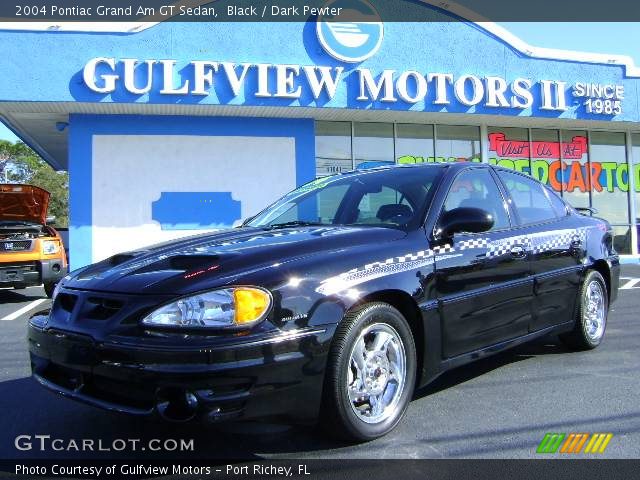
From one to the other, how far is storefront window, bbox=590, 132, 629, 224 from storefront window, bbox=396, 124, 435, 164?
17.0 ft

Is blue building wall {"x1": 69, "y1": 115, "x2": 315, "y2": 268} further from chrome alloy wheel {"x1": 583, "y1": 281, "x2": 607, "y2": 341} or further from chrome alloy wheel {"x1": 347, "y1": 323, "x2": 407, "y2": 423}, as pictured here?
chrome alloy wheel {"x1": 347, "y1": 323, "x2": 407, "y2": 423}

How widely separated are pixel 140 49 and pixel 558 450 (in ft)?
35.6

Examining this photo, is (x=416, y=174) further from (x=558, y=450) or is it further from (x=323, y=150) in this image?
(x=323, y=150)

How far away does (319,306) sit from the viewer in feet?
8.85

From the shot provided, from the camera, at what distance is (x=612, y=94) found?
47.2ft

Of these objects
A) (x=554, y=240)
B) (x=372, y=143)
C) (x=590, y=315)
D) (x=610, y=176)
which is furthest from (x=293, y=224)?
(x=610, y=176)

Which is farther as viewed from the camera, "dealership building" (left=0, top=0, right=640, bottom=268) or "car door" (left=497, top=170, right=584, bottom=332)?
"dealership building" (left=0, top=0, right=640, bottom=268)

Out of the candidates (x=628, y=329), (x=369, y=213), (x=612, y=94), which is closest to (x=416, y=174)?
(x=369, y=213)

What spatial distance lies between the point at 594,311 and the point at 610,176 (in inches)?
504

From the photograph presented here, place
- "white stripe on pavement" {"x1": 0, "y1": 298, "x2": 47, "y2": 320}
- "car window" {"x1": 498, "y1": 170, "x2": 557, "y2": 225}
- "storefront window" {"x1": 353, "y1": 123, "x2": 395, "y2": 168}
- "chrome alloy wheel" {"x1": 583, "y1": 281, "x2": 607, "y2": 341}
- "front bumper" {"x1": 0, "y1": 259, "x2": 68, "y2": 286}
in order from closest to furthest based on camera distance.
→ "car window" {"x1": 498, "y1": 170, "x2": 557, "y2": 225}
"chrome alloy wheel" {"x1": 583, "y1": 281, "x2": 607, "y2": 341}
"white stripe on pavement" {"x1": 0, "y1": 298, "x2": 47, "y2": 320}
"front bumper" {"x1": 0, "y1": 259, "x2": 68, "y2": 286}
"storefront window" {"x1": 353, "y1": 123, "x2": 395, "y2": 168}

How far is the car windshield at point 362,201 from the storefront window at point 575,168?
12.9 metres

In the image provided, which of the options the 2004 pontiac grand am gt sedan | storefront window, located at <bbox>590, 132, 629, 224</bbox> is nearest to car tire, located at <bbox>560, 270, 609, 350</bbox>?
the 2004 pontiac grand am gt sedan

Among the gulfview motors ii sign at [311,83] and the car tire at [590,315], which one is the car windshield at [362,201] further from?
the gulfview motors ii sign at [311,83]

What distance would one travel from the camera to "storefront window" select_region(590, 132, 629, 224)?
1598cm
